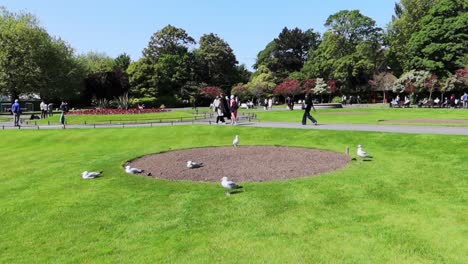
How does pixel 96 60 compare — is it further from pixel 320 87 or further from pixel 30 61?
pixel 320 87

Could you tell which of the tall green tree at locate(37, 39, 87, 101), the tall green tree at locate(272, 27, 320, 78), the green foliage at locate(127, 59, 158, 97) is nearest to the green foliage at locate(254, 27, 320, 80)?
the tall green tree at locate(272, 27, 320, 78)

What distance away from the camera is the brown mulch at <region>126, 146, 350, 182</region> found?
12.3 metres

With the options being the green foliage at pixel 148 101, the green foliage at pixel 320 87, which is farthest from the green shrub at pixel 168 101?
the green foliage at pixel 320 87

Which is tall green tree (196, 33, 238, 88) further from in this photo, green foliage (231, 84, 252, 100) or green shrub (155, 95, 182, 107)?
green shrub (155, 95, 182, 107)

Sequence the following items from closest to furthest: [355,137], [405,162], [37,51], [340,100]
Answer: [405,162]
[355,137]
[37,51]
[340,100]

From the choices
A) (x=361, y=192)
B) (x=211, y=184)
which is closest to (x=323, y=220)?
(x=361, y=192)

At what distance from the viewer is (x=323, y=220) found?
812 centimetres

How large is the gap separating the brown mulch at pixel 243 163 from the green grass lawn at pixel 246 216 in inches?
31.8

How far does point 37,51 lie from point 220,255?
6805 centimetres

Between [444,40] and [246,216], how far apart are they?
69.3 m

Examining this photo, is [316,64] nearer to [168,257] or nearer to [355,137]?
[355,137]

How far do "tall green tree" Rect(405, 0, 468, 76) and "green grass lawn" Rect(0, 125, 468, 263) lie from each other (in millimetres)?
58779

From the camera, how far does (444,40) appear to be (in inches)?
2650

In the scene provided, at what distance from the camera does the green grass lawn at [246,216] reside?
6.73 m
